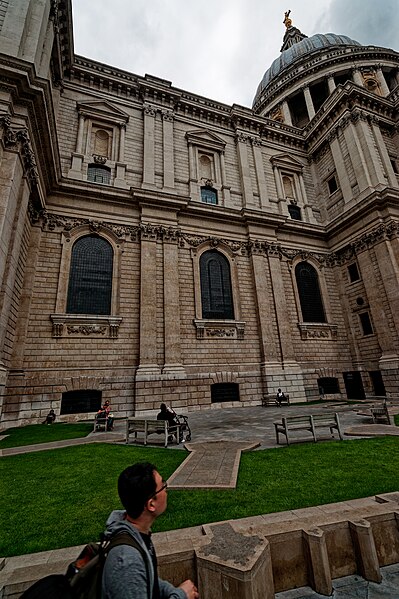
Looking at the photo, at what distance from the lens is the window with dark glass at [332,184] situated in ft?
89.8

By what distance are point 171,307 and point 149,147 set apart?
42.4ft

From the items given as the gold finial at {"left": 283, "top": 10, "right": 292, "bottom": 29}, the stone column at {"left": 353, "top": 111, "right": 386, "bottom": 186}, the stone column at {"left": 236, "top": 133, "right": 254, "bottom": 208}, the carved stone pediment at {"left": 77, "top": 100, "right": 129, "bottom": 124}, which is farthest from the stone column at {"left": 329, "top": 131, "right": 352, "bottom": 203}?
the gold finial at {"left": 283, "top": 10, "right": 292, "bottom": 29}

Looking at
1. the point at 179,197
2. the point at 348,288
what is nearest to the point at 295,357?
the point at 348,288

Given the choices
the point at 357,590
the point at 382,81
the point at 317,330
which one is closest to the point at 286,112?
the point at 382,81

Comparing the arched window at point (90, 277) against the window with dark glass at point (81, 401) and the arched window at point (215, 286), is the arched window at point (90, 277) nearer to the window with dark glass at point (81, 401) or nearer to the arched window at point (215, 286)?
the window with dark glass at point (81, 401)

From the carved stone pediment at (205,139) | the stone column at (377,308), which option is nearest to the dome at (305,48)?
the carved stone pediment at (205,139)

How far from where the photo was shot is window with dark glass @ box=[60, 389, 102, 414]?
15.4 meters

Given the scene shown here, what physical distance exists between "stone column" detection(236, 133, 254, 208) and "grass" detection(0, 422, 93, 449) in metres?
19.5

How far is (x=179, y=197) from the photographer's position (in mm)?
20500

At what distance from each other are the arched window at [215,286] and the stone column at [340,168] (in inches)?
503

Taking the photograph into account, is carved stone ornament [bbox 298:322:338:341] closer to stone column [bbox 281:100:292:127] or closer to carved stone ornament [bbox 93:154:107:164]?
carved stone ornament [bbox 93:154:107:164]

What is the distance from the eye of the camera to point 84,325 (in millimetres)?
16750

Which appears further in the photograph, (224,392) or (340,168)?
(340,168)

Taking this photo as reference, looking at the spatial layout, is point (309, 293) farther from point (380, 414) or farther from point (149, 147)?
point (149, 147)
